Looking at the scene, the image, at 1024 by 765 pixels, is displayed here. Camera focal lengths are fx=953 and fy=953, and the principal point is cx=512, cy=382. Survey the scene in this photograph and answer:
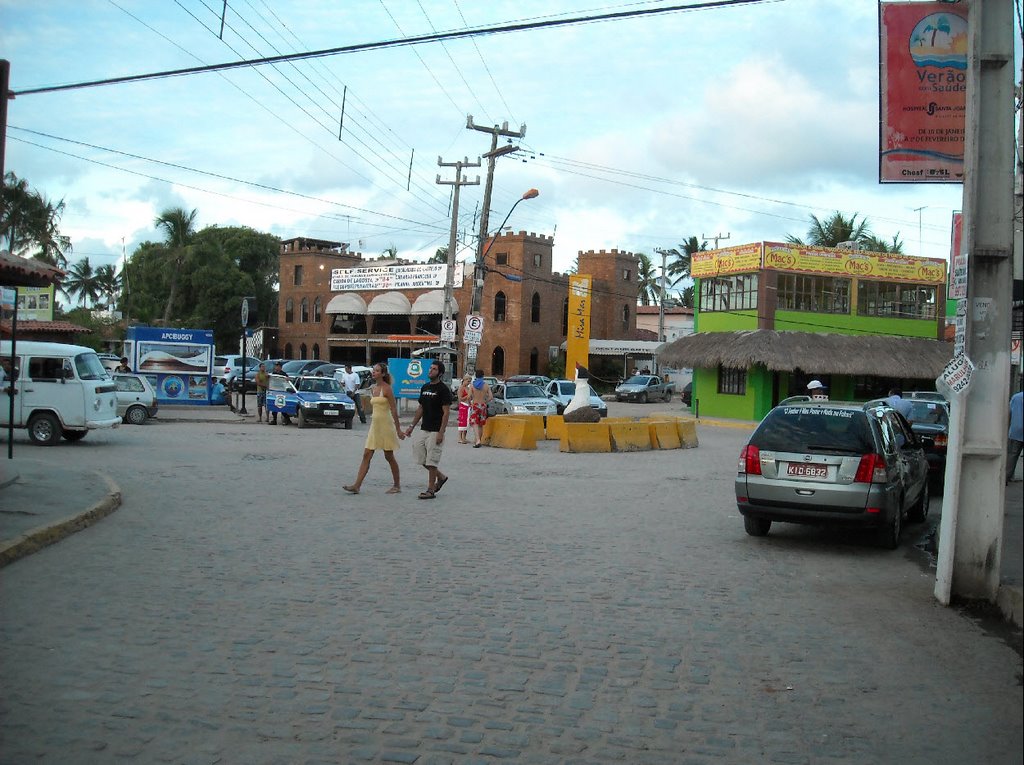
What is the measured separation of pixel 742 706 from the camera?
542 centimetres

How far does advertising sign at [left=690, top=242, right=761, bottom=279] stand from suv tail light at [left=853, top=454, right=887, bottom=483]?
28817 mm

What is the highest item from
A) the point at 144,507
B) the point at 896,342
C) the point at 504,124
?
the point at 504,124

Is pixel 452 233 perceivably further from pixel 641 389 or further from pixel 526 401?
pixel 641 389

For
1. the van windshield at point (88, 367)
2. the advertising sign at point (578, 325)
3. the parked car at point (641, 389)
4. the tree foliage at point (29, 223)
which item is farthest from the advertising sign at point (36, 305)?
the van windshield at point (88, 367)

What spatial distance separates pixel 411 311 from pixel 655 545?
5435 cm

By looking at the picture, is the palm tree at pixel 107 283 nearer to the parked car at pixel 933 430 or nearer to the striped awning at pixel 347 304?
the striped awning at pixel 347 304

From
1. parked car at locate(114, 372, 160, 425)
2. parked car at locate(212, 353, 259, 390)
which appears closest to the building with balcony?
parked car at locate(212, 353, 259, 390)

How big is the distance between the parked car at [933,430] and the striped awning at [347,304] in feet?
169

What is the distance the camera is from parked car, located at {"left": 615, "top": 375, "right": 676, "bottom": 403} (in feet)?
184

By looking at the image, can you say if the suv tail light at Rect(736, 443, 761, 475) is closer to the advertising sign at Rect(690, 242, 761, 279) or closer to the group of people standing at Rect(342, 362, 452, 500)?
the group of people standing at Rect(342, 362, 452, 500)

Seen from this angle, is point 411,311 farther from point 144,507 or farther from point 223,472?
point 144,507

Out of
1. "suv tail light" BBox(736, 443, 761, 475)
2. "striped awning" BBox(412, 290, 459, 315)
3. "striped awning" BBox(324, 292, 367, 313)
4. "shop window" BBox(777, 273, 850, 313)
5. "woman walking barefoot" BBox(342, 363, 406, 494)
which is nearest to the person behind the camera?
"suv tail light" BBox(736, 443, 761, 475)

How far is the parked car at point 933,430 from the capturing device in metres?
15.6

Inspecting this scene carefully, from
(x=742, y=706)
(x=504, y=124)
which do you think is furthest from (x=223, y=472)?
(x=504, y=124)
